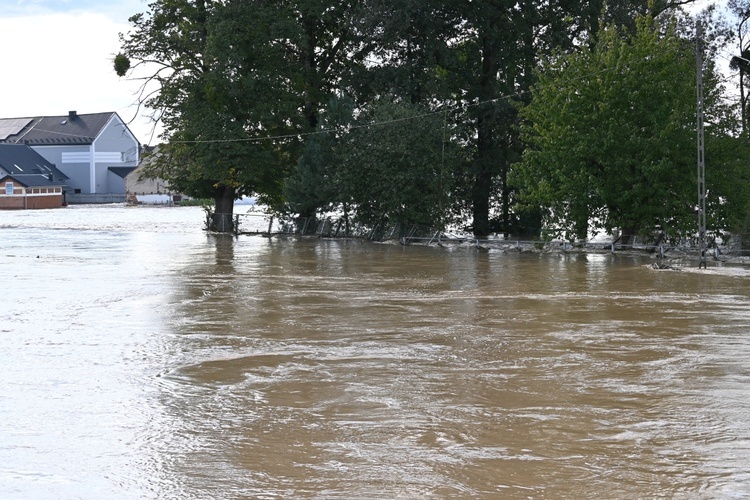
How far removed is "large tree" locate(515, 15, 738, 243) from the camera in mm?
41312

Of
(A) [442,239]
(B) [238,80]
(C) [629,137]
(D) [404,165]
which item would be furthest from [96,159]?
(C) [629,137]

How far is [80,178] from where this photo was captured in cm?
14112

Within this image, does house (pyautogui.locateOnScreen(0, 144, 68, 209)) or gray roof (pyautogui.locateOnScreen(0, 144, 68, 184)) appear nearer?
house (pyautogui.locateOnScreen(0, 144, 68, 209))

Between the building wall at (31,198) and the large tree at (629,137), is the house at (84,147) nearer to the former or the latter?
the building wall at (31,198)

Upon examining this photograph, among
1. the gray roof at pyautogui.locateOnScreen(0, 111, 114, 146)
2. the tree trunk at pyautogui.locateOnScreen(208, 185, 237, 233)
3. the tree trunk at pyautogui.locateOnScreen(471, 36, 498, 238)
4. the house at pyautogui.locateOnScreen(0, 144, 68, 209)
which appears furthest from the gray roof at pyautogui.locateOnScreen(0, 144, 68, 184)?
the tree trunk at pyautogui.locateOnScreen(471, 36, 498, 238)

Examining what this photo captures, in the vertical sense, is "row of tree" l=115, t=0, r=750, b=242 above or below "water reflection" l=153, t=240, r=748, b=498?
above

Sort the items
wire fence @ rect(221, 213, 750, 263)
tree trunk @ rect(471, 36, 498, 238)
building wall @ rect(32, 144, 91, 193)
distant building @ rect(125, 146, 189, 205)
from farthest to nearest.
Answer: distant building @ rect(125, 146, 189, 205)
building wall @ rect(32, 144, 91, 193)
tree trunk @ rect(471, 36, 498, 238)
wire fence @ rect(221, 213, 750, 263)

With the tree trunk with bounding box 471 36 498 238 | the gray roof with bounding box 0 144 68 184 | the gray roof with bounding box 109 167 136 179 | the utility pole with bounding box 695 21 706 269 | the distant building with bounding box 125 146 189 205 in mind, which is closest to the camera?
the utility pole with bounding box 695 21 706 269

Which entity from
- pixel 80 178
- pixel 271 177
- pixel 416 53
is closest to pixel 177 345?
pixel 416 53

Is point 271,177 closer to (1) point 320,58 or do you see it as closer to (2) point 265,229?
(2) point 265,229

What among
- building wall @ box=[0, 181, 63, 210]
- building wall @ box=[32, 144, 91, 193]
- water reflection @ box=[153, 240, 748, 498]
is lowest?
water reflection @ box=[153, 240, 748, 498]

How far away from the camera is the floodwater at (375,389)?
1038cm

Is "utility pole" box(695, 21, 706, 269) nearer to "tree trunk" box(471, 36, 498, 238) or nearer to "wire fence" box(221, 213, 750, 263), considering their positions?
"wire fence" box(221, 213, 750, 263)

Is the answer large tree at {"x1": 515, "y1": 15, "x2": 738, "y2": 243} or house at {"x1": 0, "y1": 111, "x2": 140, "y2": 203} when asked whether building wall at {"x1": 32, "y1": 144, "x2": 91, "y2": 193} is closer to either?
house at {"x1": 0, "y1": 111, "x2": 140, "y2": 203}
